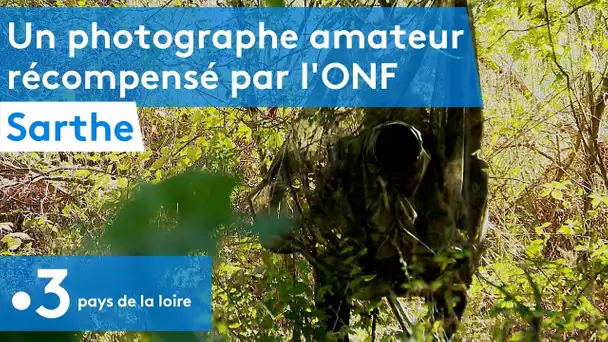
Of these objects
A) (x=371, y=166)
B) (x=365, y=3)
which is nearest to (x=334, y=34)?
(x=365, y=3)

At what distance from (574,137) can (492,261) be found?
3.15 feet

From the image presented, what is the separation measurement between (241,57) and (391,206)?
144 cm

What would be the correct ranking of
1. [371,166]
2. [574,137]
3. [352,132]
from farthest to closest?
[574,137] → [352,132] → [371,166]

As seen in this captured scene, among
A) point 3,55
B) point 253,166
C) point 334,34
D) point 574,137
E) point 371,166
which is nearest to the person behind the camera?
point 371,166

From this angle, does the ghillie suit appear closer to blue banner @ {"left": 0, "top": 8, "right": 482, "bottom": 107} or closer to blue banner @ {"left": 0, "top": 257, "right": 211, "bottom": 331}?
blue banner @ {"left": 0, "top": 8, "right": 482, "bottom": 107}

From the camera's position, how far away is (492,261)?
8.70ft

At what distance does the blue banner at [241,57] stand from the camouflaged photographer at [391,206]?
0.35 ft

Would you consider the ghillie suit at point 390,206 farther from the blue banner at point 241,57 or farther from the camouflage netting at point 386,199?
the blue banner at point 241,57

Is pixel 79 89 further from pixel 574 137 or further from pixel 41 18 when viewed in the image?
Answer: pixel 574 137

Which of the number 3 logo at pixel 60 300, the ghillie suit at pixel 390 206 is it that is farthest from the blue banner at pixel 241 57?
the number 3 logo at pixel 60 300

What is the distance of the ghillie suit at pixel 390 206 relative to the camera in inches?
62.8

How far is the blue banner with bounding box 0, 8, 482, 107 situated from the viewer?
176 centimetres

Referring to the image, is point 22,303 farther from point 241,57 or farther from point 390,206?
point 241,57

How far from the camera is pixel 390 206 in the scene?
1602mm
